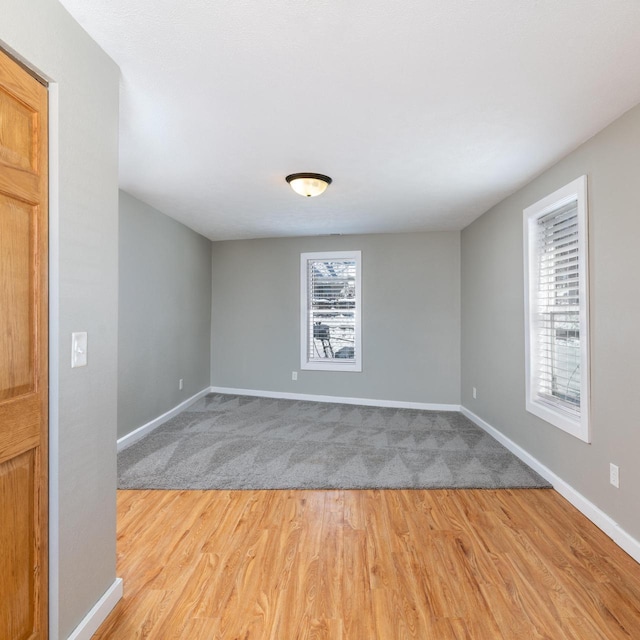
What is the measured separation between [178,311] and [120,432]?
1.71 metres

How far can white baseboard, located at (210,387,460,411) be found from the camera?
545cm

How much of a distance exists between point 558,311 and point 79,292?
318 centimetres

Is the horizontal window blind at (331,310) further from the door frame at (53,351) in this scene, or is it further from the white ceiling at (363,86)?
the door frame at (53,351)

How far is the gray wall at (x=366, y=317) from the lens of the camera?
546 centimetres

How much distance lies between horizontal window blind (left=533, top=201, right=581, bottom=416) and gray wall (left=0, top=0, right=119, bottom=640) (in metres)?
2.92

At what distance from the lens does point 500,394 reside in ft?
13.4

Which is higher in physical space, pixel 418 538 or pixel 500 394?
pixel 500 394

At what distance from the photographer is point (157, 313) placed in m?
4.44

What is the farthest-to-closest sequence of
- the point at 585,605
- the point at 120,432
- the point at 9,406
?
the point at 120,432 < the point at 585,605 < the point at 9,406

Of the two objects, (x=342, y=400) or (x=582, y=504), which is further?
(x=342, y=400)

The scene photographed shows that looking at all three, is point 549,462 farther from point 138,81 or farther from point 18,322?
point 138,81

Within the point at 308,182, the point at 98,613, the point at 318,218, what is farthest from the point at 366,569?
the point at 318,218

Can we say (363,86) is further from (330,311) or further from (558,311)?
(330,311)

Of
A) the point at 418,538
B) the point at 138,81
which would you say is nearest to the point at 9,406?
the point at 138,81
